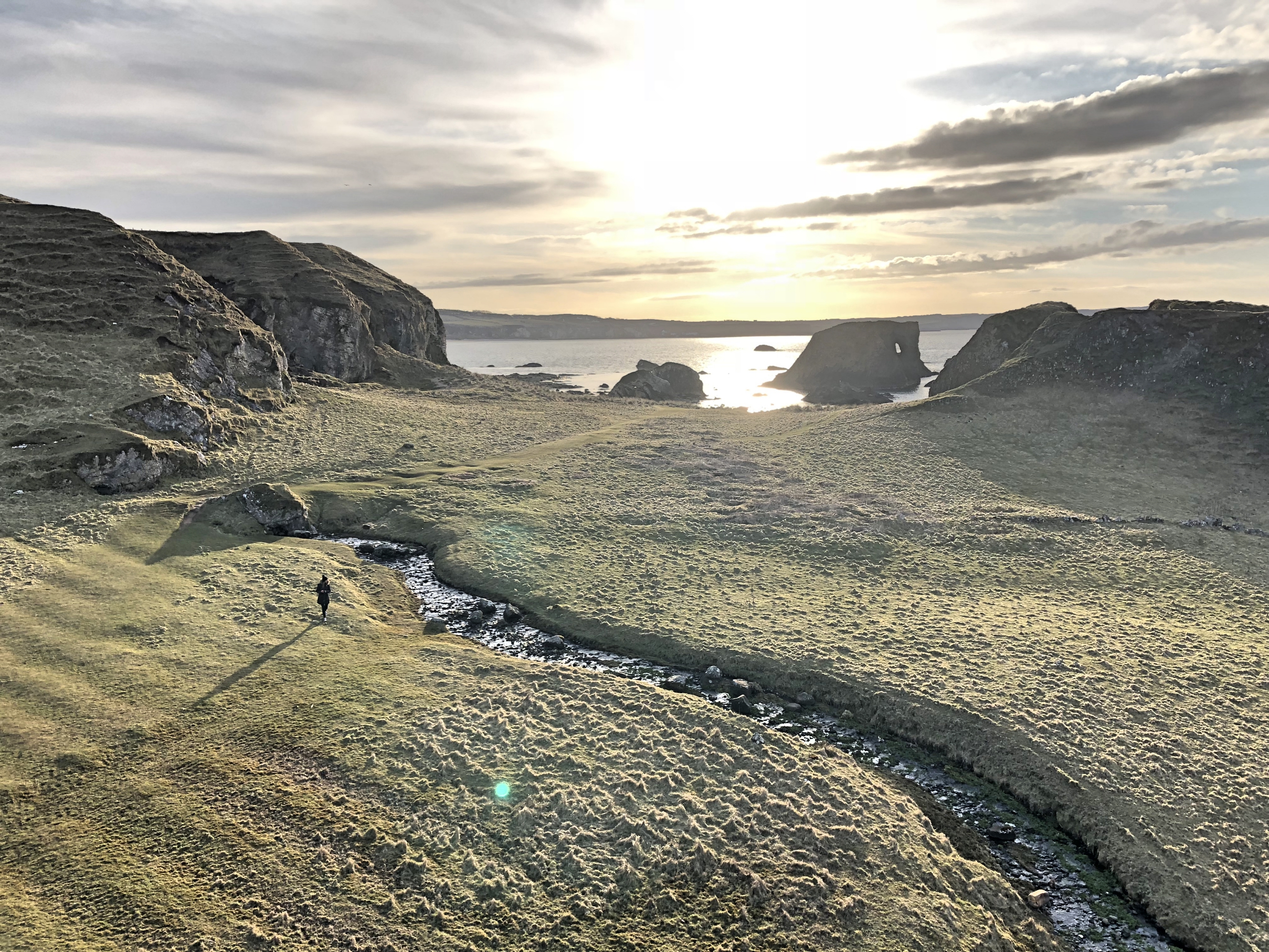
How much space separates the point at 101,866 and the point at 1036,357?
7857 centimetres

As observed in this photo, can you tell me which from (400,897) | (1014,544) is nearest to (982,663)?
(1014,544)

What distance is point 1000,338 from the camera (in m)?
80.9

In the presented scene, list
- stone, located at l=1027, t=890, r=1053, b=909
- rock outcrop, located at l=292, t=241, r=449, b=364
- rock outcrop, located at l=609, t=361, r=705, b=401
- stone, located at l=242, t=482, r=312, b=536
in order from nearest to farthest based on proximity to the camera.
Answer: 1. stone, located at l=1027, t=890, r=1053, b=909
2. stone, located at l=242, t=482, r=312, b=536
3. rock outcrop, located at l=292, t=241, r=449, b=364
4. rock outcrop, located at l=609, t=361, r=705, b=401

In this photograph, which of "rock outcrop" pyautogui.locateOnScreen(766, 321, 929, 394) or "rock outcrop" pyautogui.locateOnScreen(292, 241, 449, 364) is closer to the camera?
"rock outcrop" pyautogui.locateOnScreen(292, 241, 449, 364)

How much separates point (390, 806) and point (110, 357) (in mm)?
50261

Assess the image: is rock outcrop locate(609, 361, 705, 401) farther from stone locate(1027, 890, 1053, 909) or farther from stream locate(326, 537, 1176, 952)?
stone locate(1027, 890, 1053, 909)

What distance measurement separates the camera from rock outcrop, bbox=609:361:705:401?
129 metres

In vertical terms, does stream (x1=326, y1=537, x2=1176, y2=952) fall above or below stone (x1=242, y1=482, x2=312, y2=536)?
below

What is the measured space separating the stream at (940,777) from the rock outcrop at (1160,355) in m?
54.5

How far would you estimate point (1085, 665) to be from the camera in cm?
2506

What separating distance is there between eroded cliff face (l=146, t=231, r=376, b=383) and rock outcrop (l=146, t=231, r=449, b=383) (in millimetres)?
97

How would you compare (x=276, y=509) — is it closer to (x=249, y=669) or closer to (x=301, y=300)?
(x=249, y=669)

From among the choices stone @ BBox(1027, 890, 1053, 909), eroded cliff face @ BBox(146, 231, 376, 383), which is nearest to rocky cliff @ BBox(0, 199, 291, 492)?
eroded cliff face @ BBox(146, 231, 376, 383)

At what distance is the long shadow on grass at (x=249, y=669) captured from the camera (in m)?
20.8
